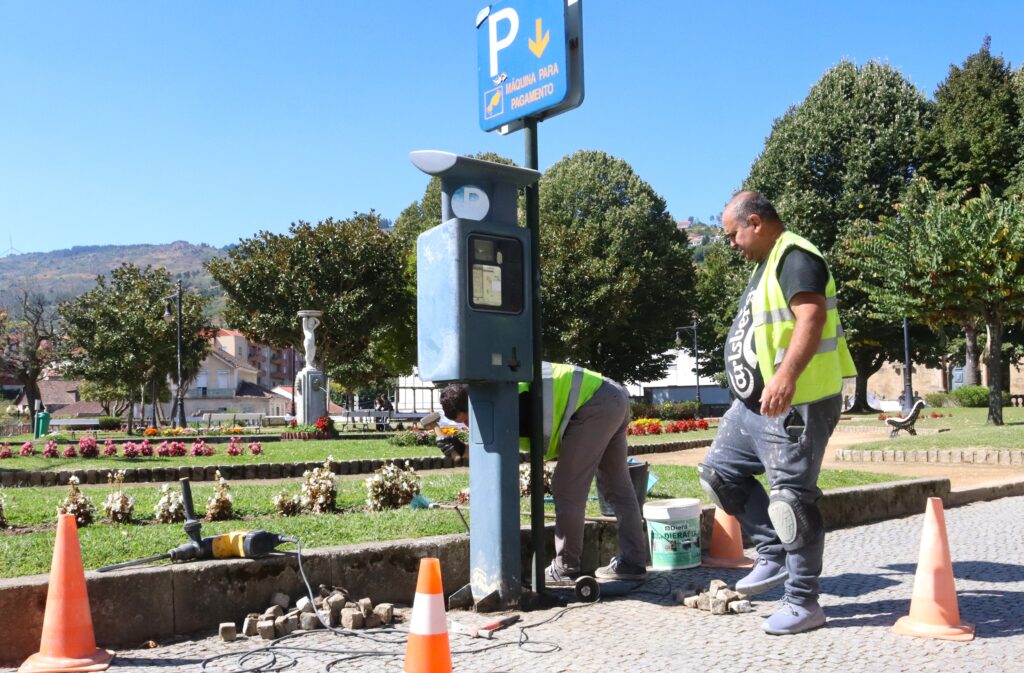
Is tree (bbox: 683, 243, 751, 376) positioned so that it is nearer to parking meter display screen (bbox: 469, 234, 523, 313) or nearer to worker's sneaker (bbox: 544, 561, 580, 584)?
worker's sneaker (bbox: 544, 561, 580, 584)

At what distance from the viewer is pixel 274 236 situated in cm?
3616

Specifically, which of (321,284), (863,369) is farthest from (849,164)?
(321,284)

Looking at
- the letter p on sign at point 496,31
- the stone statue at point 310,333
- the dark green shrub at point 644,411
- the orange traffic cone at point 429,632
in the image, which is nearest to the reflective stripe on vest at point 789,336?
the orange traffic cone at point 429,632

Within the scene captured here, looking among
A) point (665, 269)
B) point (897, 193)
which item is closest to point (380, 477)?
point (897, 193)

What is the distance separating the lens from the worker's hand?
14.6ft

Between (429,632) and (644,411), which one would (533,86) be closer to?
(429,632)

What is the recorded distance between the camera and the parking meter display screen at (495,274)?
17.1 ft

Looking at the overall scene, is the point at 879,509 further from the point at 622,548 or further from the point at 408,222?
the point at 408,222

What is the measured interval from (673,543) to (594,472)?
1.04m

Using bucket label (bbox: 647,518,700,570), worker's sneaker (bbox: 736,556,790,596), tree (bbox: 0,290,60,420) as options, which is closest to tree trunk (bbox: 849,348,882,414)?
bucket label (bbox: 647,518,700,570)

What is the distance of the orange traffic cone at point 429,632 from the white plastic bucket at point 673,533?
285 cm

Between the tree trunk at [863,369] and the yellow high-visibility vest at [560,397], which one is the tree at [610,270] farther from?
the yellow high-visibility vest at [560,397]

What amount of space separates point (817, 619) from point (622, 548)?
5.07ft

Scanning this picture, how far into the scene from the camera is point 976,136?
3409cm
